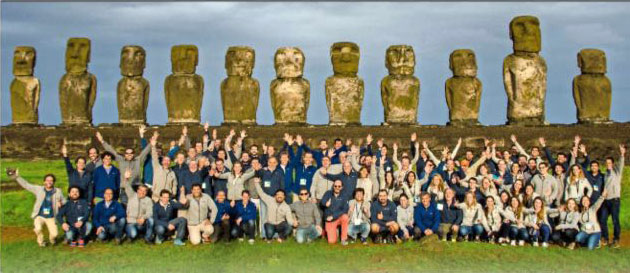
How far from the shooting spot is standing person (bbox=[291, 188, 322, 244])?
12711 millimetres

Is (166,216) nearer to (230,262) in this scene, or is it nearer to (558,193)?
(230,262)

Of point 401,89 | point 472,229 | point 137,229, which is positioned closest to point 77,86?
point 401,89

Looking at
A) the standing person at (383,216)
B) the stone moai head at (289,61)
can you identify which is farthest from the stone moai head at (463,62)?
the standing person at (383,216)

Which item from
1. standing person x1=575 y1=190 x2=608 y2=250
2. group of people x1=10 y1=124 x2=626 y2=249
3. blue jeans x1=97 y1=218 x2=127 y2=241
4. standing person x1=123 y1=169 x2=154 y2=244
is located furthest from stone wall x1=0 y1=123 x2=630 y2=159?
blue jeans x1=97 y1=218 x2=127 y2=241

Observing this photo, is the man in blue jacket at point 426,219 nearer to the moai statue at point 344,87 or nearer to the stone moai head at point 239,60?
the moai statue at point 344,87

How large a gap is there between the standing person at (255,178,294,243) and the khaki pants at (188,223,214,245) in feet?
2.75

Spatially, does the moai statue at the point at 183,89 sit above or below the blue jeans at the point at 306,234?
above

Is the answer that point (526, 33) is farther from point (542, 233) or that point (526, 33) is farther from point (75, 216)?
point (75, 216)

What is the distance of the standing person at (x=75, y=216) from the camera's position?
12406 millimetres

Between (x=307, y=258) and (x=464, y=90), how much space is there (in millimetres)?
10296

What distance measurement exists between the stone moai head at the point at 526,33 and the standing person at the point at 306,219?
9.98 m

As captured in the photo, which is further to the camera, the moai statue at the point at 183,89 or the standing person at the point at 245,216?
the moai statue at the point at 183,89

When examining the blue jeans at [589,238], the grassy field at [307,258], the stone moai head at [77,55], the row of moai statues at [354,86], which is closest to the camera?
the grassy field at [307,258]

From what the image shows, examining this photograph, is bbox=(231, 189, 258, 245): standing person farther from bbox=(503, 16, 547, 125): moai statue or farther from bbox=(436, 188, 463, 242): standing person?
bbox=(503, 16, 547, 125): moai statue
